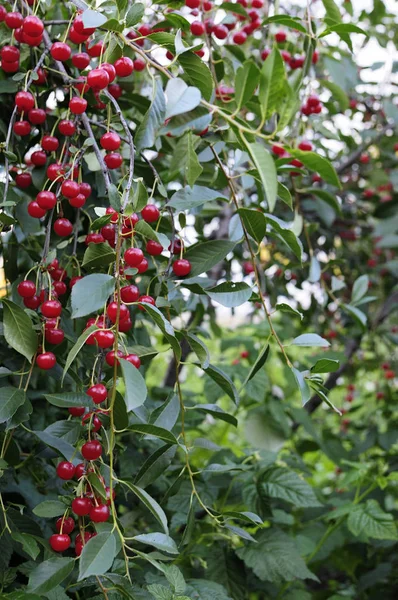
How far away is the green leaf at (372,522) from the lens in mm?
1180

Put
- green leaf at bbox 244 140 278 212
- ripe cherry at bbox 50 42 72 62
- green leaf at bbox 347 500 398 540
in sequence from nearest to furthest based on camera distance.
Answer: green leaf at bbox 244 140 278 212, ripe cherry at bbox 50 42 72 62, green leaf at bbox 347 500 398 540

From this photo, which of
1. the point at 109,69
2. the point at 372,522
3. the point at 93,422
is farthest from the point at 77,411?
the point at 372,522

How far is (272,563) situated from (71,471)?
0.53 m

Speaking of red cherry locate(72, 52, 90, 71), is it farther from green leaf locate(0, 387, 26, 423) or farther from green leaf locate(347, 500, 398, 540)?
green leaf locate(347, 500, 398, 540)

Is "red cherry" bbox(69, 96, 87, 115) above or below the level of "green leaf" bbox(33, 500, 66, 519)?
above

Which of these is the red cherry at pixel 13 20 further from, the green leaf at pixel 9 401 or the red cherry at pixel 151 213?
the green leaf at pixel 9 401

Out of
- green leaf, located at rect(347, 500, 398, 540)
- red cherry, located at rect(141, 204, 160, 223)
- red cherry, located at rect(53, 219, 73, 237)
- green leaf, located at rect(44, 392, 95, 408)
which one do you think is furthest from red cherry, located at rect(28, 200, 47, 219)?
green leaf, located at rect(347, 500, 398, 540)

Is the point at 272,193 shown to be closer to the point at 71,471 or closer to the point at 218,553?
the point at 71,471

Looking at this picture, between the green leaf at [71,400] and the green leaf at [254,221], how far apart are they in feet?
0.90

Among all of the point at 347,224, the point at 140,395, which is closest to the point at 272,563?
the point at 140,395

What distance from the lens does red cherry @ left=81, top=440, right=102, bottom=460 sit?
2.18 ft

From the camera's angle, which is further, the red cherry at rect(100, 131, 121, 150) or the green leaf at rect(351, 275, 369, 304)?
the green leaf at rect(351, 275, 369, 304)

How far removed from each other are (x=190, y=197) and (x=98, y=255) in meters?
0.18

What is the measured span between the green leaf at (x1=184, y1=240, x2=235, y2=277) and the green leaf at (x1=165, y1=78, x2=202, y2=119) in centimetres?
21
